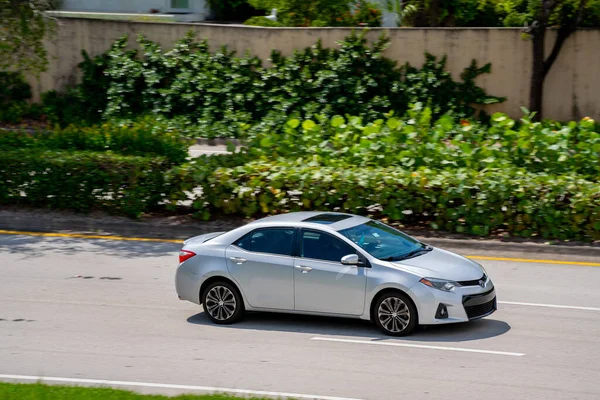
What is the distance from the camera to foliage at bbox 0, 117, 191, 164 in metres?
18.2

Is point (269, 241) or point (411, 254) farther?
point (269, 241)

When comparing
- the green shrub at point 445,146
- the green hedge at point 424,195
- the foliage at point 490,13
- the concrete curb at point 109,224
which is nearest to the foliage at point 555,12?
the foliage at point 490,13

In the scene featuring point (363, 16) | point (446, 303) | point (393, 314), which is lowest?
point (393, 314)

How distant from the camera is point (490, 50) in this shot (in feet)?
92.2

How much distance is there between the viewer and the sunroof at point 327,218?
1138 centimetres

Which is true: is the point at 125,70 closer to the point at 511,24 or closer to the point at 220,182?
the point at 511,24

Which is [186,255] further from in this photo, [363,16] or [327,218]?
[363,16]

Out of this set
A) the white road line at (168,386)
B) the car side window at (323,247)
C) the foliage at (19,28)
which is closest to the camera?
the white road line at (168,386)

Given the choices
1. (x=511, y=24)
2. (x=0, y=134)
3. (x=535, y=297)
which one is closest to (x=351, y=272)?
(x=535, y=297)

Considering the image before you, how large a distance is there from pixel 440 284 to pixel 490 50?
19174 millimetres

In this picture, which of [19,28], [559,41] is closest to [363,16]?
[559,41]

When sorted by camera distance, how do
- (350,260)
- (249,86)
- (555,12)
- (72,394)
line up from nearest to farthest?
(72,394)
(350,260)
(555,12)
(249,86)

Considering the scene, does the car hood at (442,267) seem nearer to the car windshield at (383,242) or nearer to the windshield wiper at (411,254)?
the windshield wiper at (411,254)

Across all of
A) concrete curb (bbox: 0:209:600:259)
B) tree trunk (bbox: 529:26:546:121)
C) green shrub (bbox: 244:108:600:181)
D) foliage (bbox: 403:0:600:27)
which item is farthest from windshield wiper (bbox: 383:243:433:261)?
foliage (bbox: 403:0:600:27)
